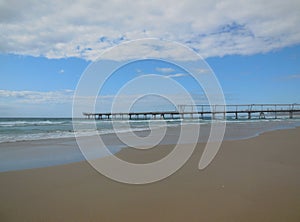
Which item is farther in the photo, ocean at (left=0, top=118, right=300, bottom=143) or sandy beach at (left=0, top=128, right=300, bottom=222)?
ocean at (left=0, top=118, right=300, bottom=143)

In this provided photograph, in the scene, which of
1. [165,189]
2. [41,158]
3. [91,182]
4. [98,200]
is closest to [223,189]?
[165,189]

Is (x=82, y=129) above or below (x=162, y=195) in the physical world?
above

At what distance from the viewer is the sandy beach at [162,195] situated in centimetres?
331

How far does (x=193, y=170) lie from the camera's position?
5.79 metres

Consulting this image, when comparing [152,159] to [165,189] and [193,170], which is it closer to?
[193,170]

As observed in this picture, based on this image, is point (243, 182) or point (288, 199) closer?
point (288, 199)

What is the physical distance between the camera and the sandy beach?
3314 mm

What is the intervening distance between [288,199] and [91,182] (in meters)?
3.33

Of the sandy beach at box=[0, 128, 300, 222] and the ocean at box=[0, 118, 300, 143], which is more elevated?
the ocean at box=[0, 118, 300, 143]

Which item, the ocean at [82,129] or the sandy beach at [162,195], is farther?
the ocean at [82,129]

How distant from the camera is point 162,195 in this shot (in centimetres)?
409

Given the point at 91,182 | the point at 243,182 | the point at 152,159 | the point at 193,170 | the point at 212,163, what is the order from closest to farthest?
the point at 243,182 < the point at 91,182 < the point at 193,170 < the point at 212,163 < the point at 152,159

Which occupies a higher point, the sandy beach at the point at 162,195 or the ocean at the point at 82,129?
the ocean at the point at 82,129

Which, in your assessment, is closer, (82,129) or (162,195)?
(162,195)
